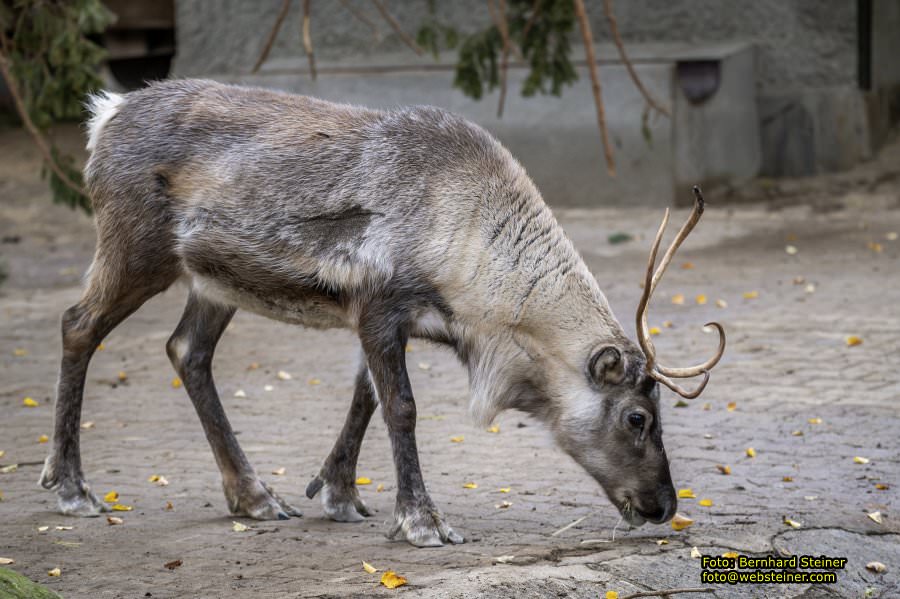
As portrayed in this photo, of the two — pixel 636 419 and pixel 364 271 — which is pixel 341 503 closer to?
pixel 364 271

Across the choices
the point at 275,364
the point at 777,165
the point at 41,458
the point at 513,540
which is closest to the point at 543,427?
the point at 513,540

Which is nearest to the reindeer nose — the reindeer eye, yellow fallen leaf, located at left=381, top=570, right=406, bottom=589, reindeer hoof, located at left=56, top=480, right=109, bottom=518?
the reindeer eye

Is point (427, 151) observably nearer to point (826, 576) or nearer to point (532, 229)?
point (532, 229)

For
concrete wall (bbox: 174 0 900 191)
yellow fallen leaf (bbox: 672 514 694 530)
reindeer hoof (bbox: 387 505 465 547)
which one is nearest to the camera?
reindeer hoof (bbox: 387 505 465 547)

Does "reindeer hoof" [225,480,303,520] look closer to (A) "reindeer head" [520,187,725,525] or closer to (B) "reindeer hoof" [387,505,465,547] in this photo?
(B) "reindeer hoof" [387,505,465,547]

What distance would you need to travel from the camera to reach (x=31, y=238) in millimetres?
12883

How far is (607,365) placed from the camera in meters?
4.69

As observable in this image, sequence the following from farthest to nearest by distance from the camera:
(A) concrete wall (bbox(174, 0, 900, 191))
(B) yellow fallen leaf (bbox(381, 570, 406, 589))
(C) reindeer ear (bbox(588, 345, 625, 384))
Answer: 1. (A) concrete wall (bbox(174, 0, 900, 191))
2. (C) reindeer ear (bbox(588, 345, 625, 384))
3. (B) yellow fallen leaf (bbox(381, 570, 406, 589))

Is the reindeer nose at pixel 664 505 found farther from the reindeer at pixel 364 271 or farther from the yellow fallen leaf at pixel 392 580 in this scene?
the yellow fallen leaf at pixel 392 580

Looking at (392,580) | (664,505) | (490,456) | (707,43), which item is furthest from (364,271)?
(707,43)

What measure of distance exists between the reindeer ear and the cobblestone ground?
2.15 feet

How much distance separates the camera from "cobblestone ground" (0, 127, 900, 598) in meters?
4.52

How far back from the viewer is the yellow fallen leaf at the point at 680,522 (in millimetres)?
4988

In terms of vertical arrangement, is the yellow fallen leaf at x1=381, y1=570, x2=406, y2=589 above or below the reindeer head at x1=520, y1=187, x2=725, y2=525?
below
